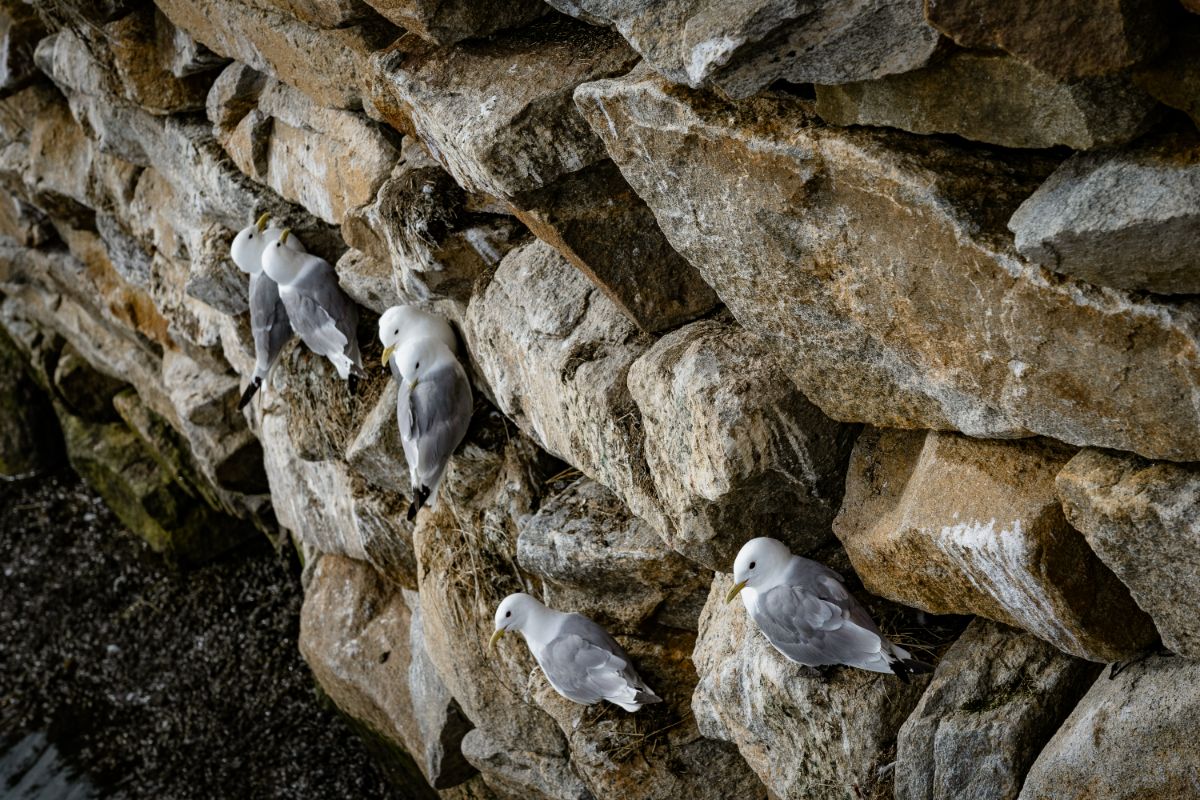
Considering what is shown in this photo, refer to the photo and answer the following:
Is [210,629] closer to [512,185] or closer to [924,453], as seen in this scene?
[512,185]

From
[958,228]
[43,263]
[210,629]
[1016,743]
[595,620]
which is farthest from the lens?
[43,263]

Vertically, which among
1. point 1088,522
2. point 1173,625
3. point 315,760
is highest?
point 1088,522

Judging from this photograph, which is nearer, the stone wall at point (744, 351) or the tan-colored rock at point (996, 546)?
the stone wall at point (744, 351)

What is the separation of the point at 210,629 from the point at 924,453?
21.4ft

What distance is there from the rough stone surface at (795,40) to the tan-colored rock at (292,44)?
6.94 feet

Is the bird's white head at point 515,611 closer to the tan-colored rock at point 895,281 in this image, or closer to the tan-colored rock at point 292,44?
the tan-colored rock at point 895,281

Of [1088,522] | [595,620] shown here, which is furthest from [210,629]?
[1088,522]

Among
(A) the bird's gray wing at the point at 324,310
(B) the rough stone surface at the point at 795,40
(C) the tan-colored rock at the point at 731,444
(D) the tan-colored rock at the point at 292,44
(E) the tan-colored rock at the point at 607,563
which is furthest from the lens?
(A) the bird's gray wing at the point at 324,310

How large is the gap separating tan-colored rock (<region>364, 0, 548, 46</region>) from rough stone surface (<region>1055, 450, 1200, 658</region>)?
2107mm

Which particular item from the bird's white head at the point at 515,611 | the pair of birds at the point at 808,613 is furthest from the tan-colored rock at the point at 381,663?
the pair of birds at the point at 808,613

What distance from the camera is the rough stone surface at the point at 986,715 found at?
283 cm

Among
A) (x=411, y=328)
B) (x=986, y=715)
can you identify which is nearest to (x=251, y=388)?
(x=411, y=328)

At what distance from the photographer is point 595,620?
14.6ft

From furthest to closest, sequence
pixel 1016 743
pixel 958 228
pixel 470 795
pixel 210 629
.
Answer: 1. pixel 210 629
2. pixel 470 795
3. pixel 1016 743
4. pixel 958 228
